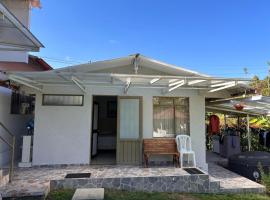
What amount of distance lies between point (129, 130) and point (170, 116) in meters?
1.85

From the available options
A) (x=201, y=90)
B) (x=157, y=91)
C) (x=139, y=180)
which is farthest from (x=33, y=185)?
(x=201, y=90)

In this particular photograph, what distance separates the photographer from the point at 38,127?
9156 millimetres

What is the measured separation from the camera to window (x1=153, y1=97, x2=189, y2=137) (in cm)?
977

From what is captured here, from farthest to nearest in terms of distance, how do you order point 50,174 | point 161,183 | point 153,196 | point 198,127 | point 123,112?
point 198,127 < point 123,112 < point 50,174 < point 161,183 < point 153,196

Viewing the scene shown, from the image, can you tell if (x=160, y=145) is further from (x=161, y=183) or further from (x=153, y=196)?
(x=153, y=196)

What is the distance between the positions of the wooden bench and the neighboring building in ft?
17.7

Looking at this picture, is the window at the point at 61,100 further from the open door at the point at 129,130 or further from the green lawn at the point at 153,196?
the green lawn at the point at 153,196

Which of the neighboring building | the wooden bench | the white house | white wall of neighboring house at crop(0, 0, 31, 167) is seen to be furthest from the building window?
the wooden bench

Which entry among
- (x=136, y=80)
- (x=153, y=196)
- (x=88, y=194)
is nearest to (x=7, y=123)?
(x=88, y=194)

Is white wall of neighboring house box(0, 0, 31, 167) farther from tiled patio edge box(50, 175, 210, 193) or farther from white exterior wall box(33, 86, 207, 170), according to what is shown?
tiled patio edge box(50, 175, 210, 193)

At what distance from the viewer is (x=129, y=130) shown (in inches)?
376

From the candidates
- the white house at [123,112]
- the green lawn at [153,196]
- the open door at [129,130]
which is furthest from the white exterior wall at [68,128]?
the green lawn at [153,196]

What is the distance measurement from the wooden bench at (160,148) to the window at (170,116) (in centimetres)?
41

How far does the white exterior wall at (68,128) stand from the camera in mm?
9148
